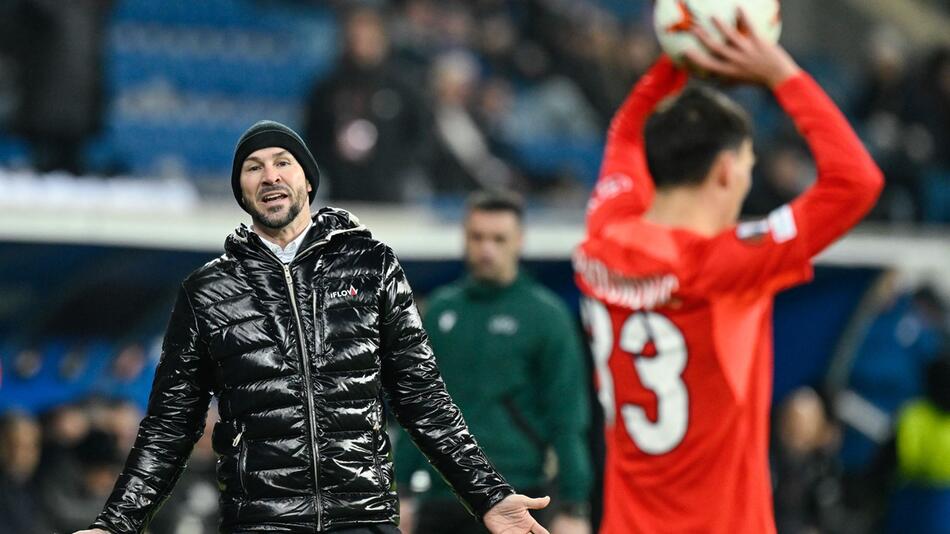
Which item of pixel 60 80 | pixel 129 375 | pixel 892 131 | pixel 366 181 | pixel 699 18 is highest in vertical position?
pixel 892 131

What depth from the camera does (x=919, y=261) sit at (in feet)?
41.8

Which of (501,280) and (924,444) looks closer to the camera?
(501,280)

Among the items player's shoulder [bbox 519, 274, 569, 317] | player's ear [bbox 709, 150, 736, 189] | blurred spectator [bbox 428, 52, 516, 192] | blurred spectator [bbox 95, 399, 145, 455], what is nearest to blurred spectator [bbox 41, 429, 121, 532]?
blurred spectator [bbox 95, 399, 145, 455]

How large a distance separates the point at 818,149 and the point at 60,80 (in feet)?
21.3

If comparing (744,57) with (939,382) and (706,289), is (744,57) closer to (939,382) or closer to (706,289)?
(706,289)

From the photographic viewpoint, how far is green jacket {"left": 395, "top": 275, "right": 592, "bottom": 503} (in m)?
6.56

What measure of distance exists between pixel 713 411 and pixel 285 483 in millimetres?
1128

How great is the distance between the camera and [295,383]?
Result: 412 centimetres

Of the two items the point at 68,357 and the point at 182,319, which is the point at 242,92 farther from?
the point at 182,319

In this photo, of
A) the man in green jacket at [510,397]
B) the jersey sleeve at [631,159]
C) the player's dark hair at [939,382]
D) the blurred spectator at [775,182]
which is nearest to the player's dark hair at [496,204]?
the man in green jacket at [510,397]

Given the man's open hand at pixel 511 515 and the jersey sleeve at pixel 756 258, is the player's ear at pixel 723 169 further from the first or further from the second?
the man's open hand at pixel 511 515

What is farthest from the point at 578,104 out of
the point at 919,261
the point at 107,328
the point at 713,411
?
the point at 713,411

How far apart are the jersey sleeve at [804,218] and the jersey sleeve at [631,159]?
0.54 meters

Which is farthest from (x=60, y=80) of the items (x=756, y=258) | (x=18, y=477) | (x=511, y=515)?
(x=756, y=258)
